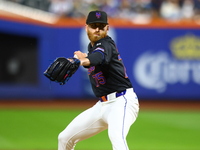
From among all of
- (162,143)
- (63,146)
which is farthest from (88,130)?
(162,143)

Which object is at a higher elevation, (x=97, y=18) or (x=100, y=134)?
(x=97, y=18)

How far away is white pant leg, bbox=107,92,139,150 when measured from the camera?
15.9 ft

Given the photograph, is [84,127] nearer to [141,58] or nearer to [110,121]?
[110,121]

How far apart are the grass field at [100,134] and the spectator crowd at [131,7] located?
146 inches

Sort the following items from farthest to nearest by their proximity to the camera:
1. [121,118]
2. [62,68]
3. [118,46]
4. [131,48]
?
[131,48], [118,46], [121,118], [62,68]

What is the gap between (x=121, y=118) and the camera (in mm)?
4965

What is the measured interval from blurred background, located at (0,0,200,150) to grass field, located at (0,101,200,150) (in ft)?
2.96

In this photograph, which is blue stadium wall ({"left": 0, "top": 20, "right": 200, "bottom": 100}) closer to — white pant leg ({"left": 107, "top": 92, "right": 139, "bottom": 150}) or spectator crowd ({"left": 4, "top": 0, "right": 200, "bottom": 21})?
spectator crowd ({"left": 4, "top": 0, "right": 200, "bottom": 21})

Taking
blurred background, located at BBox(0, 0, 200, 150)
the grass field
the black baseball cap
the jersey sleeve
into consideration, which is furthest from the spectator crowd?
the jersey sleeve

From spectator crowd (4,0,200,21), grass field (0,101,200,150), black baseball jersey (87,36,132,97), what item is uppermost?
spectator crowd (4,0,200,21)

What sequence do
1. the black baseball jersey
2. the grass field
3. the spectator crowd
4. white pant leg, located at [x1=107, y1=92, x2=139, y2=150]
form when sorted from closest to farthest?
white pant leg, located at [x1=107, y1=92, x2=139, y2=150] → the black baseball jersey → the grass field → the spectator crowd

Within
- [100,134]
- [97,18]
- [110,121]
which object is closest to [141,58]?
[100,134]

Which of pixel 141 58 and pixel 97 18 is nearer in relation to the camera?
pixel 97 18

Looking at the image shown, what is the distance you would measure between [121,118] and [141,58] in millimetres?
9536
